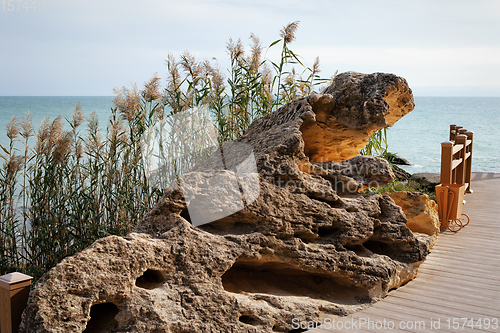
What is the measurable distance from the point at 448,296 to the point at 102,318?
8.10 feet

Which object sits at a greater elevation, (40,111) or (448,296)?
(40,111)

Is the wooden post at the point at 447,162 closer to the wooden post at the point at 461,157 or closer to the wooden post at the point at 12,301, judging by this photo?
the wooden post at the point at 461,157

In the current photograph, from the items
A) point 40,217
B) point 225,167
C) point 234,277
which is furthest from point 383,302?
point 40,217

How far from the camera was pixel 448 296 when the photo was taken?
2.85 meters

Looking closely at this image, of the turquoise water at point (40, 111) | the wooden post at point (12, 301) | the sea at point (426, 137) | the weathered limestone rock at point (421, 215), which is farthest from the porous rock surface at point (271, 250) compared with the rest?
the sea at point (426, 137)

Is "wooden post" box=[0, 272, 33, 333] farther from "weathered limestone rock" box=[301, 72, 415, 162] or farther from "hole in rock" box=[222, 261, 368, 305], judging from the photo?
"weathered limestone rock" box=[301, 72, 415, 162]

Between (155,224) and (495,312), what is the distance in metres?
2.41

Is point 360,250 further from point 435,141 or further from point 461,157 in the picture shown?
point 435,141

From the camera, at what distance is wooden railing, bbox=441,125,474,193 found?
4.78 m

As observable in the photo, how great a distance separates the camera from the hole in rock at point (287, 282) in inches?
105

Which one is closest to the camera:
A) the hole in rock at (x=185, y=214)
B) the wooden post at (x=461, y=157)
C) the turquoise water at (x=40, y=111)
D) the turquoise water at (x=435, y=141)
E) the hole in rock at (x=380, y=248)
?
the hole in rock at (x=185, y=214)

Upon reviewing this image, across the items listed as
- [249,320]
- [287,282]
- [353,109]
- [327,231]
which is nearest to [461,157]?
[353,109]

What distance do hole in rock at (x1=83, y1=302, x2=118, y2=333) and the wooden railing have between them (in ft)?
14.0

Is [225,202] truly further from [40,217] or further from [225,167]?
[40,217]
